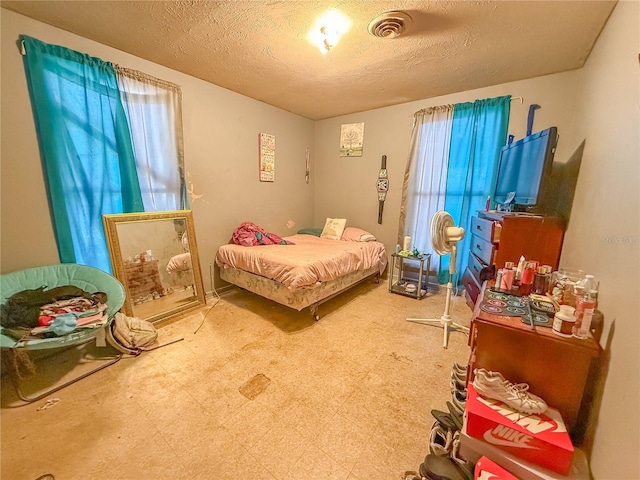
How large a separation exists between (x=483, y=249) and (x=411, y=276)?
1.40 m

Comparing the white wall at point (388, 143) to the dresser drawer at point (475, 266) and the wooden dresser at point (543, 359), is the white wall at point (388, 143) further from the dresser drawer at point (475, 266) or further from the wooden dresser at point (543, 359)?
the wooden dresser at point (543, 359)

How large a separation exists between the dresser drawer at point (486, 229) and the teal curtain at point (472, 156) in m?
0.40

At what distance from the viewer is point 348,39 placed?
1.98 metres

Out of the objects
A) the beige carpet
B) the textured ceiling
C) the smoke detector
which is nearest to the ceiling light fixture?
the textured ceiling

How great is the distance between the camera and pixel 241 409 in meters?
1.51

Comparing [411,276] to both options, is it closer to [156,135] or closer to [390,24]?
[390,24]

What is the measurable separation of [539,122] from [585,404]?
2.71 metres

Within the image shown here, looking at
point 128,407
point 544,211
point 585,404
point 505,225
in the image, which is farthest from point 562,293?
point 128,407

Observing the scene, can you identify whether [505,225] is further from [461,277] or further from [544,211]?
[461,277]

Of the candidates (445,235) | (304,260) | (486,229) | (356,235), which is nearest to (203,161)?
(304,260)

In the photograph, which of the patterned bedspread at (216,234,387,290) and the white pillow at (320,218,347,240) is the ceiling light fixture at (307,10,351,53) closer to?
the patterned bedspread at (216,234,387,290)

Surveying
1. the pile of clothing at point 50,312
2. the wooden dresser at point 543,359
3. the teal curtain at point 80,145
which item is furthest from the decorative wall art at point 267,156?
the wooden dresser at point 543,359

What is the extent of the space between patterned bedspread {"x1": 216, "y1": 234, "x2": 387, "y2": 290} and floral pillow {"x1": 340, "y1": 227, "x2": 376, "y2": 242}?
0.16 meters

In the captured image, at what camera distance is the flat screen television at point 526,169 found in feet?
5.99
